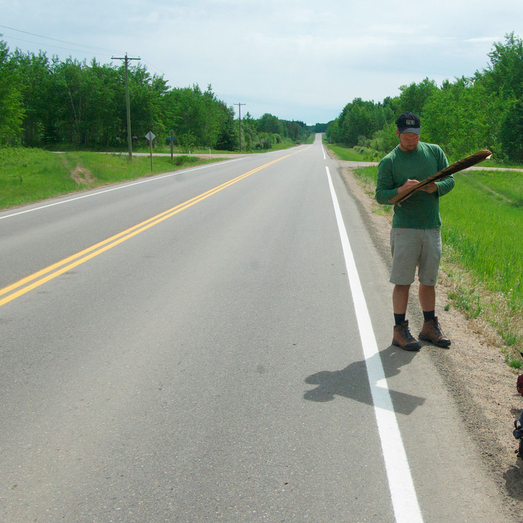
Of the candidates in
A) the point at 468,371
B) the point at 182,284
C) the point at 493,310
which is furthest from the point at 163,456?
the point at 493,310

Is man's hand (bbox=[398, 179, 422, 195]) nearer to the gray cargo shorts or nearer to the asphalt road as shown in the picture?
the gray cargo shorts

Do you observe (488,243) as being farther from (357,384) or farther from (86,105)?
(86,105)

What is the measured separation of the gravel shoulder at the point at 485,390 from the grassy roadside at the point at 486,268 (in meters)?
0.16

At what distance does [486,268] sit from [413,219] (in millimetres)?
3736

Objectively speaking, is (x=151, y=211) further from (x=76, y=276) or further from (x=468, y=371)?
(x=468, y=371)

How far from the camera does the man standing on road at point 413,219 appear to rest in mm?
4523

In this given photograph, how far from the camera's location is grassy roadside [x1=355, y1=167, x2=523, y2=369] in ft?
17.5

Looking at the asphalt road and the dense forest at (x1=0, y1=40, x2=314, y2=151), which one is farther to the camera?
→ the dense forest at (x1=0, y1=40, x2=314, y2=151)

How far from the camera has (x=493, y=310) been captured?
5.61 meters

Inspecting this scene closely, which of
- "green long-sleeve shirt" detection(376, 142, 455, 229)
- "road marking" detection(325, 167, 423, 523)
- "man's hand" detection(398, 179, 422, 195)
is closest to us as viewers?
"road marking" detection(325, 167, 423, 523)

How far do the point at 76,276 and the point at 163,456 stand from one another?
455 cm

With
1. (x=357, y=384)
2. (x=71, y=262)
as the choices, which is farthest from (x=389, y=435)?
(x=71, y=262)

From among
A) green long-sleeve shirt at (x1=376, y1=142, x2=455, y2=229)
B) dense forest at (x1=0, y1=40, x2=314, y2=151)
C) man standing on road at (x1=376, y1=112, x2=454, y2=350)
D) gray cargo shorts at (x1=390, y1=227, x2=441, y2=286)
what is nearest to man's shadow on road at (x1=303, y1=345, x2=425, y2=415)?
man standing on road at (x1=376, y1=112, x2=454, y2=350)

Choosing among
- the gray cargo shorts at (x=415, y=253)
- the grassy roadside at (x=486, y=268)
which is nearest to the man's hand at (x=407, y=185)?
the gray cargo shorts at (x=415, y=253)
